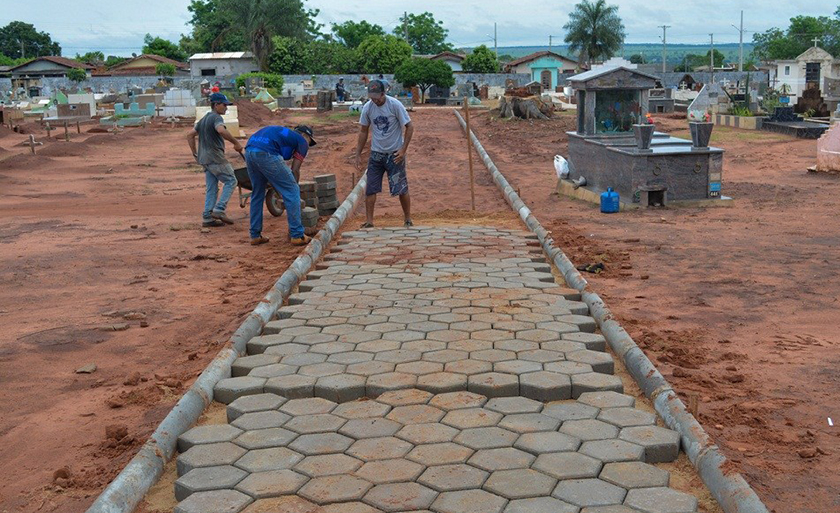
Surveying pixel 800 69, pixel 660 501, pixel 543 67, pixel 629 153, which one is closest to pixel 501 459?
pixel 660 501

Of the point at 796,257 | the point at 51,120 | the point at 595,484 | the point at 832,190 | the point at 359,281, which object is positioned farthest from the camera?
the point at 51,120

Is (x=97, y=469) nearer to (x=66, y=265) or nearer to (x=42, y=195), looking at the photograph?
(x=66, y=265)

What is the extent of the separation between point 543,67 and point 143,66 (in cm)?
3444

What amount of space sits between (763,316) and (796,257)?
2536 millimetres

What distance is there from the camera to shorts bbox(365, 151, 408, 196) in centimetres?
1022

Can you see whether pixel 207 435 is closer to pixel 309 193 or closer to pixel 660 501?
pixel 660 501

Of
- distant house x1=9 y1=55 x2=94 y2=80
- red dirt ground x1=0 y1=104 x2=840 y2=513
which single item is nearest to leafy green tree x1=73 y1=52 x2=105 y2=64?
distant house x1=9 y1=55 x2=94 y2=80

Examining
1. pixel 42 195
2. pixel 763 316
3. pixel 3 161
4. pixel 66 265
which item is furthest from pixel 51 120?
pixel 763 316

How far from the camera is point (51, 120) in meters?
31.6

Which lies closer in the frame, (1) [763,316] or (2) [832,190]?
(1) [763,316]

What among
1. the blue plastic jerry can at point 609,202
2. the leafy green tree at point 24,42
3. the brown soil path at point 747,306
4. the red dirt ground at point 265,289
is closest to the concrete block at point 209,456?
the red dirt ground at point 265,289

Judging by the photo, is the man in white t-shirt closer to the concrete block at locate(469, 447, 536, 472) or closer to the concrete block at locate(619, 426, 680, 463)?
the concrete block at locate(619, 426, 680, 463)

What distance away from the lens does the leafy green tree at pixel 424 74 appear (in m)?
44.6

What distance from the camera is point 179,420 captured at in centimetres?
476
